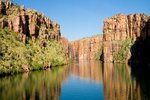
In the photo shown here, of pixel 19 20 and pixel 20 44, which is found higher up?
pixel 19 20

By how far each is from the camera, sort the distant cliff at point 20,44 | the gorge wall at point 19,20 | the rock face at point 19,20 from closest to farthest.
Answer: the distant cliff at point 20,44, the gorge wall at point 19,20, the rock face at point 19,20

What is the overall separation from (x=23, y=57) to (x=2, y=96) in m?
72.5

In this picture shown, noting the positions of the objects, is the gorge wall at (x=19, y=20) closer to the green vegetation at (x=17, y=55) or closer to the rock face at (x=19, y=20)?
the rock face at (x=19, y=20)

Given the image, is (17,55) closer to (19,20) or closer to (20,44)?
(20,44)

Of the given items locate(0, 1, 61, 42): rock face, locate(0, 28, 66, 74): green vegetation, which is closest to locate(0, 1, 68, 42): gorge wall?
locate(0, 1, 61, 42): rock face

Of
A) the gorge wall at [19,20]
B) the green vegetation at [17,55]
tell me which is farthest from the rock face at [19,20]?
the green vegetation at [17,55]

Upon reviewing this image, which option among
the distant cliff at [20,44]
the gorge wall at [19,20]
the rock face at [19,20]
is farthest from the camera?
the rock face at [19,20]

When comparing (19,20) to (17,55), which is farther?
(19,20)

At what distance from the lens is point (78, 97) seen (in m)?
60.9

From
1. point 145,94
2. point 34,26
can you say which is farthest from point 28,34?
point 145,94

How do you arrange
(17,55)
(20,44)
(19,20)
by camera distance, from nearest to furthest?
1. (17,55)
2. (20,44)
3. (19,20)

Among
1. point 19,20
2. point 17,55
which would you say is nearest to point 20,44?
point 17,55

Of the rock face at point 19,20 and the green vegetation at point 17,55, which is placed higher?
the rock face at point 19,20

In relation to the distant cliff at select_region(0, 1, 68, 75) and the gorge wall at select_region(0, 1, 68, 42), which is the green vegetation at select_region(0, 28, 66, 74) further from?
the gorge wall at select_region(0, 1, 68, 42)
